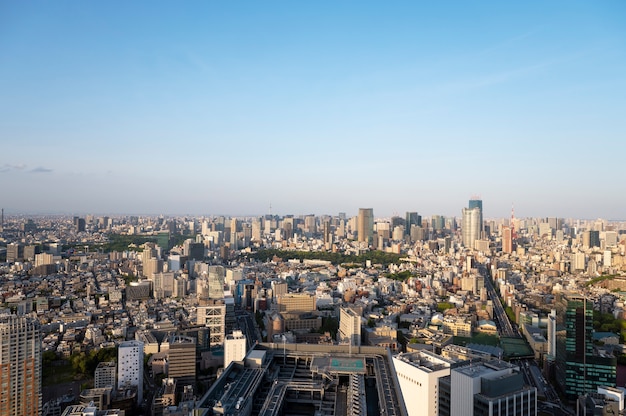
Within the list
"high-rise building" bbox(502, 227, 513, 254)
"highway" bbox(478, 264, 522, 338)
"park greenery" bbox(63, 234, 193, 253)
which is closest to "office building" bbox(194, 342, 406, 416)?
"highway" bbox(478, 264, 522, 338)

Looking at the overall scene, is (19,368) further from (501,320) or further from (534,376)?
(501,320)

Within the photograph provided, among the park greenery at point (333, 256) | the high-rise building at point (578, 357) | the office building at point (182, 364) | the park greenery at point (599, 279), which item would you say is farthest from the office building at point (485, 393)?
the park greenery at point (333, 256)

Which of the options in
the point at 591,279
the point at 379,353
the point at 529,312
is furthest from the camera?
the point at 591,279

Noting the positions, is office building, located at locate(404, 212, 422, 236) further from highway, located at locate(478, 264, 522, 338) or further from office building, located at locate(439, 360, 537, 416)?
office building, located at locate(439, 360, 537, 416)

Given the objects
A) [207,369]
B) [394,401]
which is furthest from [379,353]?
[207,369]

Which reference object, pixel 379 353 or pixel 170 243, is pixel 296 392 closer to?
pixel 379 353

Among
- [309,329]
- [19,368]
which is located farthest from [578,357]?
[19,368]

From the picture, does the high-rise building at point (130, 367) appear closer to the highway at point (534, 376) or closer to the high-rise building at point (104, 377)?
the high-rise building at point (104, 377)
